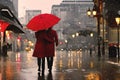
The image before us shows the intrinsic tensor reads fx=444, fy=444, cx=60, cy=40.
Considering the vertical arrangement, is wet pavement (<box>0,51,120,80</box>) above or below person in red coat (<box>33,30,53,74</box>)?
below

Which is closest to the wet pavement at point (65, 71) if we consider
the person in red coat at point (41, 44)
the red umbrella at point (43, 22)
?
the person in red coat at point (41, 44)

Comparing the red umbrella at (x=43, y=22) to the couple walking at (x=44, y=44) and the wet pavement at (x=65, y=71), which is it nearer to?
the couple walking at (x=44, y=44)

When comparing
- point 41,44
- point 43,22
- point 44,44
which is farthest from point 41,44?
point 43,22

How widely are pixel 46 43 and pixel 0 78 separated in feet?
9.77

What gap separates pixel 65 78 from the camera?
47.7ft

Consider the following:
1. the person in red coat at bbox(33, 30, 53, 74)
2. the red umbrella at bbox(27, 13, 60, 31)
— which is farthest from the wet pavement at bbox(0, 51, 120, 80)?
the red umbrella at bbox(27, 13, 60, 31)

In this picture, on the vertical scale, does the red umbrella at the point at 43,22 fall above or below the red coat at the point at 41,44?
above

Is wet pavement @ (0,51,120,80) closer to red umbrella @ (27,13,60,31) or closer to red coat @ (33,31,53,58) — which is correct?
red coat @ (33,31,53,58)

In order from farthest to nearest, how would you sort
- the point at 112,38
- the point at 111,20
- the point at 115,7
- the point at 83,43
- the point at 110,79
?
the point at 83,43 < the point at 112,38 < the point at 111,20 < the point at 115,7 < the point at 110,79

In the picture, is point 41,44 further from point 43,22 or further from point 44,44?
point 43,22

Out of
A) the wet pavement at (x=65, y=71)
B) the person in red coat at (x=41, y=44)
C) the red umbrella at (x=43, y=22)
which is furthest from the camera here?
the person in red coat at (x=41, y=44)

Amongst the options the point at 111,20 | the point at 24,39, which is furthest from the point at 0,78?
the point at 24,39

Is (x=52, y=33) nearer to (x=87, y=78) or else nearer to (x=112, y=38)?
(x=87, y=78)

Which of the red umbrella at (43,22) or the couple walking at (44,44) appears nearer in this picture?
the red umbrella at (43,22)
